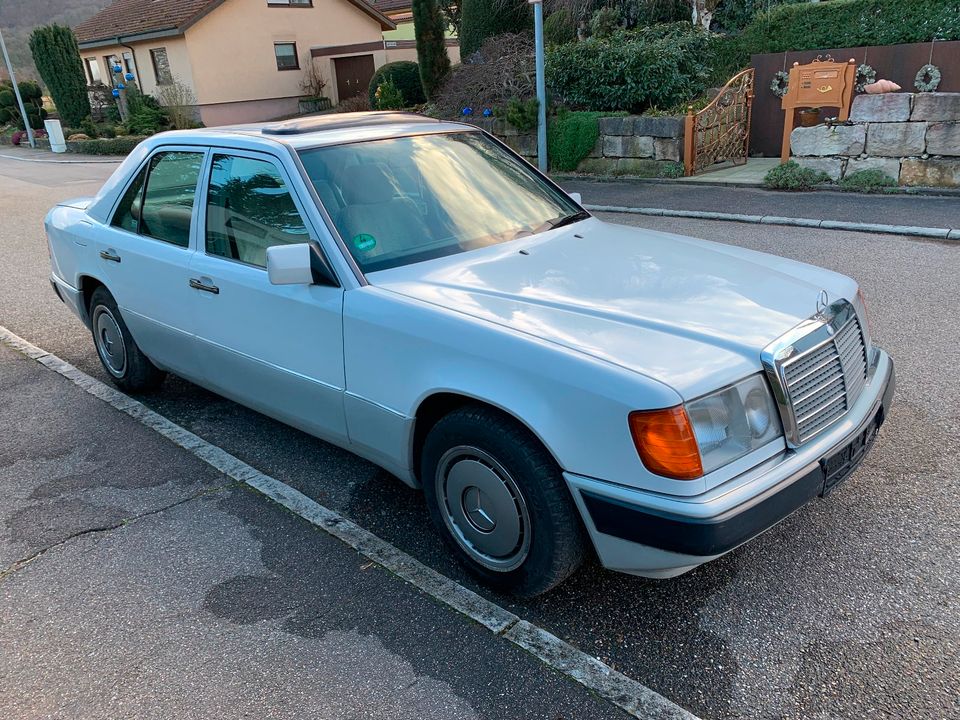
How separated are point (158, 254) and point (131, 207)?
0.59 meters

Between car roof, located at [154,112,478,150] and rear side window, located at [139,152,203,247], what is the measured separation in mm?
126

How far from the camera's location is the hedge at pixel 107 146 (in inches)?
1000

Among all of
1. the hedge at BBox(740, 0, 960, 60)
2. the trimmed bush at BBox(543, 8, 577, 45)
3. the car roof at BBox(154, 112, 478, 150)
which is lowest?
the car roof at BBox(154, 112, 478, 150)

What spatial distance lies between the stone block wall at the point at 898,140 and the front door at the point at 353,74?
24.7 meters

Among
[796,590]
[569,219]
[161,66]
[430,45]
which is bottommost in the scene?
[796,590]

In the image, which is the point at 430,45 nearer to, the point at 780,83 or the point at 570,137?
the point at 570,137

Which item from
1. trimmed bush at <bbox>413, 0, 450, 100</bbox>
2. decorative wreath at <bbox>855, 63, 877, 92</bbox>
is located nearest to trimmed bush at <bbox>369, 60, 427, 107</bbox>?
trimmed bush at <bbox>413, 0, 450, 100</bbox>

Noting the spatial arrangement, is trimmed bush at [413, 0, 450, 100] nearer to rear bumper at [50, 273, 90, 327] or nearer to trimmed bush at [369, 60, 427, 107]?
trimmed bush at [369, 60, 427, 107]

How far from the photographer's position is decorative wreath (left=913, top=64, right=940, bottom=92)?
37.5 feet

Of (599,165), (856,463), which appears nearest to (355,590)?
(856,463)

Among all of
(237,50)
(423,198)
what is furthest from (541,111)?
(237,50)

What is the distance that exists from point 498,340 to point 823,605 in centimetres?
153

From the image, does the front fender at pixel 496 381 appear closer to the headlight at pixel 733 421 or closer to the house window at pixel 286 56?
the headlight at pixel 733 421

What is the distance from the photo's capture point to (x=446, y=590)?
297 cm
